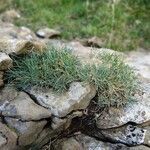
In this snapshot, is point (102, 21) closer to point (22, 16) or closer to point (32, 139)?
point (22, 16)

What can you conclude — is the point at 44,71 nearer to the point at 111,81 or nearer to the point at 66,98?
the point at 66,98

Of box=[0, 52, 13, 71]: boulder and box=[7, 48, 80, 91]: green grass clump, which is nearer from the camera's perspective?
box=[0, 52, 13, 71]: boulder

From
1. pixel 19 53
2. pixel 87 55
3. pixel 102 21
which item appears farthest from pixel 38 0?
pixel 19 53

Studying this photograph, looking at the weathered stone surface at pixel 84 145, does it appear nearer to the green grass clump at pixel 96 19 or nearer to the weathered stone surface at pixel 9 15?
the green grass clump at pixel 96 19

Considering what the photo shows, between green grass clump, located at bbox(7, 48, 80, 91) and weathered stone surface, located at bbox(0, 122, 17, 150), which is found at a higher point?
green grass clump, located at bbox(7, 48, 80, 91)

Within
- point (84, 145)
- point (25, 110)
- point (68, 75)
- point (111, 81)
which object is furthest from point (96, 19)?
point (25, 110)

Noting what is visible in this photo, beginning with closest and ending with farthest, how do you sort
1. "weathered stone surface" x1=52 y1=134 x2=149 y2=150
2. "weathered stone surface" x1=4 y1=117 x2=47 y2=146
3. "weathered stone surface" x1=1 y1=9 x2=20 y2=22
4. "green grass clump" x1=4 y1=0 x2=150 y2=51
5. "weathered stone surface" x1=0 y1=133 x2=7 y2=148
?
"weathered stone surface" x1=0 y1=133 x2=7 y2=148, "weathered stone surface" x1=4 y1=117 x2=47 y2=146, "weathered stone surface" x1=52 y1=134 x2=149 y2=150, "green grass clump" x1=4 y1=0 x2=150 y2=51, "weathered stone surface" x1=1 y1=9 x2=20 y2=22

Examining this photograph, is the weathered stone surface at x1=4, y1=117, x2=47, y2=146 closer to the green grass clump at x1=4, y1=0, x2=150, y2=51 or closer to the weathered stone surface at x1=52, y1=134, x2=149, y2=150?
the weathered stone surface at x1=52, y1=134, x2=149, y2=150

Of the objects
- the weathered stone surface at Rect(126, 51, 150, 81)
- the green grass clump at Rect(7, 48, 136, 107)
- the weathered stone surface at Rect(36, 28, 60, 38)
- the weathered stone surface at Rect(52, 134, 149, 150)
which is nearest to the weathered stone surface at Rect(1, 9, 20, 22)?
the weathered stone surface at Rect(36, 28, 60, 38)
